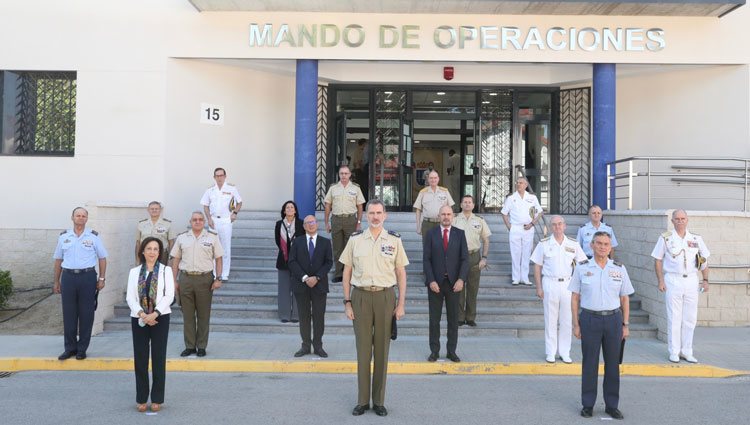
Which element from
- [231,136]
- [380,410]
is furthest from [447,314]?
[231,136]

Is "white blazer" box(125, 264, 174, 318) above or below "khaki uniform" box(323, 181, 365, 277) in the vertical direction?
below

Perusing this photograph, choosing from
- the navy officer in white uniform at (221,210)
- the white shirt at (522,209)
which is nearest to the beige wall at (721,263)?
the white shirt at (522,209)

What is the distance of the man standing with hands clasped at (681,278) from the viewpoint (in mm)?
8109

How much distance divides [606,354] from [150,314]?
4464mm

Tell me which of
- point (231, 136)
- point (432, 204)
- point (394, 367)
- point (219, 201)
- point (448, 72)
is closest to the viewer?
point (394, 367)

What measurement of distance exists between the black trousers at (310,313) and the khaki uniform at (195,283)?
48.6 inches

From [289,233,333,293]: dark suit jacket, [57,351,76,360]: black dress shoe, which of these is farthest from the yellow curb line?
[289,233,333,293]: dark suit jacket

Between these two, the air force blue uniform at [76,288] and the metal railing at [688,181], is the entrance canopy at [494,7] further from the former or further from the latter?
the air force blue uniform at [76,288]

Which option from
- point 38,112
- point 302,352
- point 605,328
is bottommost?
point 302,352

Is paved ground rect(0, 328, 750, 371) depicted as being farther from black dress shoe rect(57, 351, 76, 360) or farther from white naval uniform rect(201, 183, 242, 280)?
white naval uniform rect(201, 183, 242, 280)

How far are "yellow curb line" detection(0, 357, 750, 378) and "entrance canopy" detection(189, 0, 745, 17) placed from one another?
23.3 feet

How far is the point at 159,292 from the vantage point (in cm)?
602

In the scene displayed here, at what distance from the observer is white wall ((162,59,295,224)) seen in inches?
501

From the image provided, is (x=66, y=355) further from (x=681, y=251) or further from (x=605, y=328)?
(x=681, y=251)
